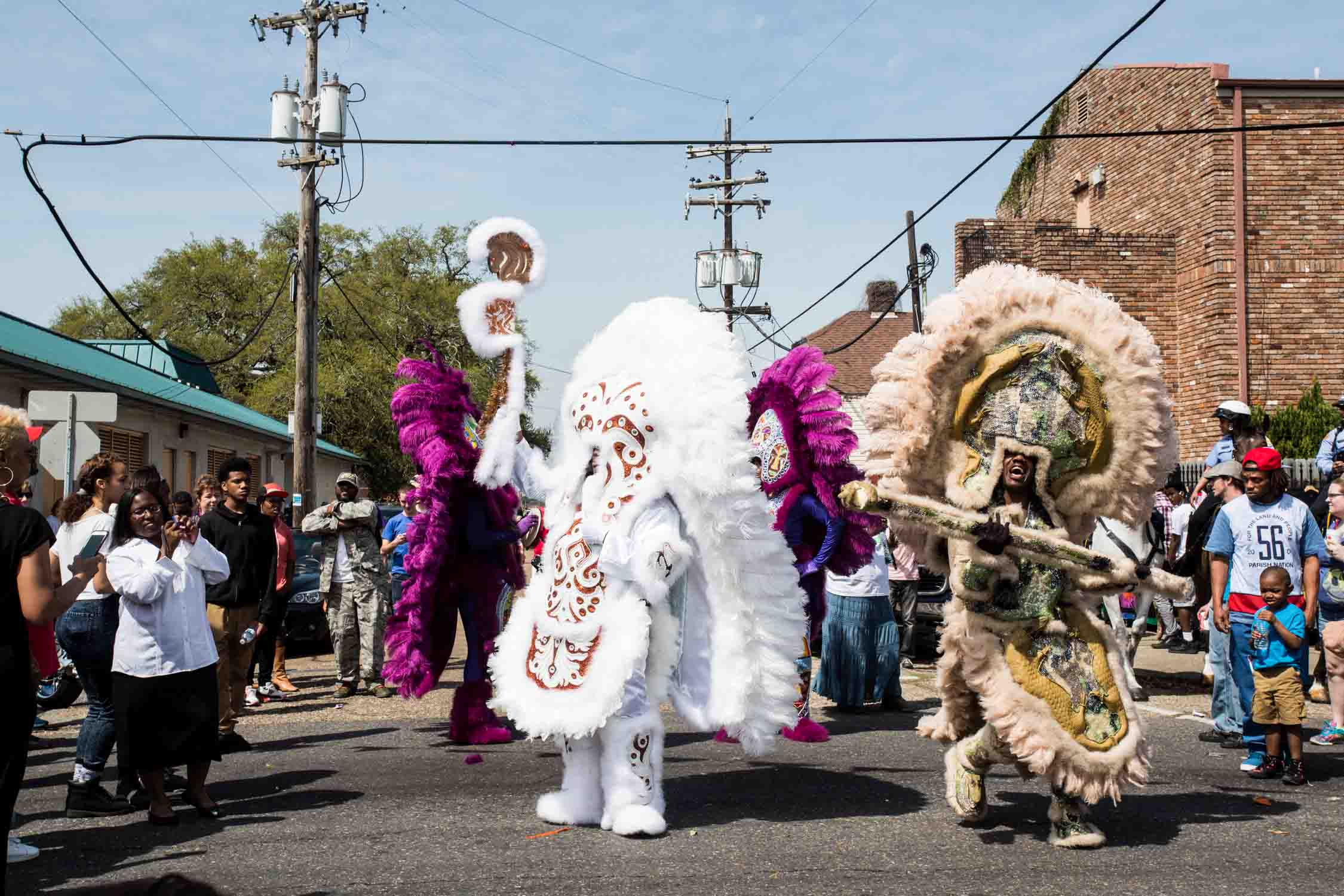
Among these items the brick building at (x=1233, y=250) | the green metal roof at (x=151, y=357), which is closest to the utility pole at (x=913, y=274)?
the brick building at (x=1233, y=250)

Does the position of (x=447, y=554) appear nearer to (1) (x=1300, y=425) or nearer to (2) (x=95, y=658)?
(2) (x=95, y=658)

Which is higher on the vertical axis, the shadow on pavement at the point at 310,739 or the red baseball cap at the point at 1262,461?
the red baseball cap at the point at 1262,461

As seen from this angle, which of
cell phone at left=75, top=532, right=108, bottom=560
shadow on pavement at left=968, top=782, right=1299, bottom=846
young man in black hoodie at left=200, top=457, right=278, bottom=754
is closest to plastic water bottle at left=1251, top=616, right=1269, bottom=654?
shadow on pavement at left=968, top=782, right=1299, bottom=846

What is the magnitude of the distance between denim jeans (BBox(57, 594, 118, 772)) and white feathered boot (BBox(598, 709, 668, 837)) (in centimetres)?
263

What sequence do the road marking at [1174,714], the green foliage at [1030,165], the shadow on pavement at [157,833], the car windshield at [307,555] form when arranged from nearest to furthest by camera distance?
the shadow on pavement at [157,833], the road marking at [1174,714], the car windshield at [307,555], the green foliage at [1030,165]

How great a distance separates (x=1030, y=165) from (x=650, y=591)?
24115 millimetres

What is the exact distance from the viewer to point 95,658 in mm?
6332

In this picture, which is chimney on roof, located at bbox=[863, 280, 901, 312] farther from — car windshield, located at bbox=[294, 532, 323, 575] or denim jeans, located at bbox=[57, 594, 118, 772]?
denim jeans, located at bbox=[57, 594, 118, 772]

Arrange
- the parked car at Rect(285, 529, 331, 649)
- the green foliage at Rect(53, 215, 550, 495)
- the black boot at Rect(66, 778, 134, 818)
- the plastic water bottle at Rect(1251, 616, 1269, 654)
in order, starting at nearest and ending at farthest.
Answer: the black boot at Rect(66, 778, 134, 818) < the plastic water bottle at Rect(1251, 616, 1269, 654) < the parked car at Rect(285, 529, 331, 649) < the green foliage at Rect(53, 215, 550, 495)

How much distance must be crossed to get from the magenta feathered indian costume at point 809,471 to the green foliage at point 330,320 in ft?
96.6

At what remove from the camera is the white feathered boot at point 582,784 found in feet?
18.4

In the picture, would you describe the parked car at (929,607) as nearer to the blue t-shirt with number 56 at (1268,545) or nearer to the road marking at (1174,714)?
the road marking at (1174,714)

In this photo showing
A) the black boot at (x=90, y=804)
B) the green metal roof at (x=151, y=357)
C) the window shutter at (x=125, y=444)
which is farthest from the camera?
the green metal roof at (x=151, y=357)

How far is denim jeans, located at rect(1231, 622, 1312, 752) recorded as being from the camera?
673 cm
